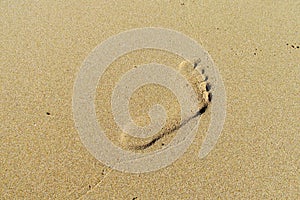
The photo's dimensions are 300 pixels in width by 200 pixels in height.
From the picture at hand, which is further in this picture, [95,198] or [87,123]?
[87,123]

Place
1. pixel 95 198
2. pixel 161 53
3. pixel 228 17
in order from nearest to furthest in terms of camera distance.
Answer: pixel 95 198 → pixel 161 53 → pixel 228 17

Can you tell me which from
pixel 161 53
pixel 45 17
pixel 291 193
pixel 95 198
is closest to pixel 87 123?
pixel 95 198

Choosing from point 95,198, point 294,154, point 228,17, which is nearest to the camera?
point 95,198

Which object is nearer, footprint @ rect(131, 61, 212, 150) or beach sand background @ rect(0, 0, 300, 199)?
beach sand background @ rect(0, 0, 300, 199)

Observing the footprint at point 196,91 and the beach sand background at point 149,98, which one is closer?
the beach sand background at point 149,98

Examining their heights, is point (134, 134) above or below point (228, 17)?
below

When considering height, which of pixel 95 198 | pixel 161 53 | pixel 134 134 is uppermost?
pixel 161 53

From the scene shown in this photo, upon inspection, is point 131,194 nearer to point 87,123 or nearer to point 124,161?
point 124,161
